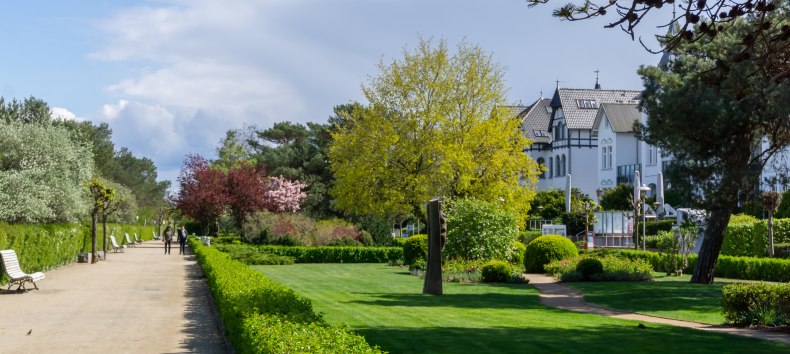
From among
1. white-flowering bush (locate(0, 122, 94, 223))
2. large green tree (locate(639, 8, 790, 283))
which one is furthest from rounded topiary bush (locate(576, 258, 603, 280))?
white-flowering bush (locate(0, 122, 94, 223))

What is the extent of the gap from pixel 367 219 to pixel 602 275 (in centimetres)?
2234

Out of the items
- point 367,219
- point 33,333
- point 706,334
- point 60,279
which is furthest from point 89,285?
point 367,219

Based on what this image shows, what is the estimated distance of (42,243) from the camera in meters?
29.8

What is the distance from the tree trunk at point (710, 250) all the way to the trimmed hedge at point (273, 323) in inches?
516

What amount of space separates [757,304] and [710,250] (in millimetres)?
9806

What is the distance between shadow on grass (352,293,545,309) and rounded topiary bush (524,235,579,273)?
9496 millimetres

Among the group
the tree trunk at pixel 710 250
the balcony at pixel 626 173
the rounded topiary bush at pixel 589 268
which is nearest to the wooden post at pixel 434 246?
the rounded topiary bush at pixel 589 268

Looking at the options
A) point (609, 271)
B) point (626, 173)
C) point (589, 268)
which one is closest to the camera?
point (589, 268)

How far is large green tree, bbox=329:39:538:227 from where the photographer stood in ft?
125

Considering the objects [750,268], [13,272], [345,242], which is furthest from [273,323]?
[345,242]

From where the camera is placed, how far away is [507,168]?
38.4 meters

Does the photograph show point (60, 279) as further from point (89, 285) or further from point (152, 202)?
point (152, 202)

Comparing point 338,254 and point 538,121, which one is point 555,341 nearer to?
point 338,254

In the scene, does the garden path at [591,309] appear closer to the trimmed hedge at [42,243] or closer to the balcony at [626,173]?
the trimmed hedge at [42,243]
